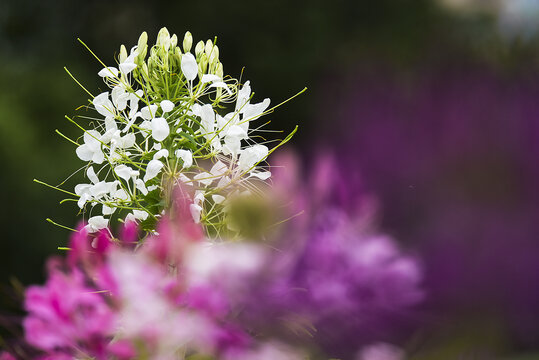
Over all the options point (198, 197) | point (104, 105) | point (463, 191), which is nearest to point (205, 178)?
point (198, 197)

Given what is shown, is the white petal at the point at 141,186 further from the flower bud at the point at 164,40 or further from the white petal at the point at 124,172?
the flower bud at the point at 164,40

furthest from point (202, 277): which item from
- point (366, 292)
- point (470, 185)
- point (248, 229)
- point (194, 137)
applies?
point (470, 185)

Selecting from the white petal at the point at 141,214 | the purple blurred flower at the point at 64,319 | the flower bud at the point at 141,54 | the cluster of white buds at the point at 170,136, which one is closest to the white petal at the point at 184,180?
the cluster of white buds at the point at 170,136

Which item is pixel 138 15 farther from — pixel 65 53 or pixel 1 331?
pixel 1 331

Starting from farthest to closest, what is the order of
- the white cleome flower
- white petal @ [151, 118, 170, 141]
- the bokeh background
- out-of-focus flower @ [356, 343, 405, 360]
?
the white cleome flower
white petal @ [151, 118, 170, 141]
the bokeh background
out-of-focus flower @ [356, 343, 405, 360]

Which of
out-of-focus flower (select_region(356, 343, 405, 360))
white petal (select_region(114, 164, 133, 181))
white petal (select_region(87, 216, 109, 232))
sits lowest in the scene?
out-of-focus flower (select_region(356, 343, 405, 360))

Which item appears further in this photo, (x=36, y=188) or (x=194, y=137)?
(x=36, y=188)

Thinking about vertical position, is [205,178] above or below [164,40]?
below

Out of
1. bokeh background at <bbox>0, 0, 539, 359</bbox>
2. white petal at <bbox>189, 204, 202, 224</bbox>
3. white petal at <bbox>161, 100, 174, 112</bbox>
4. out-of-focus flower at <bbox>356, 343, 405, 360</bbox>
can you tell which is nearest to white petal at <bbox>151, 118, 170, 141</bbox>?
white petal at <bbox>161, 100, 174, 112</bbox>

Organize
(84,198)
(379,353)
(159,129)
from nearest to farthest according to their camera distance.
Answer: (379,353) → (159,129) → (84,198)

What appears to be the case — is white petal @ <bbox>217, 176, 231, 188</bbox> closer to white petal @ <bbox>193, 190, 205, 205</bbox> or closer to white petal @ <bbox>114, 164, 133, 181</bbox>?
white petal @ <bbox>193, 190, 205, 205</bbox>

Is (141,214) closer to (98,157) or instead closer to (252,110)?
(98,157)
